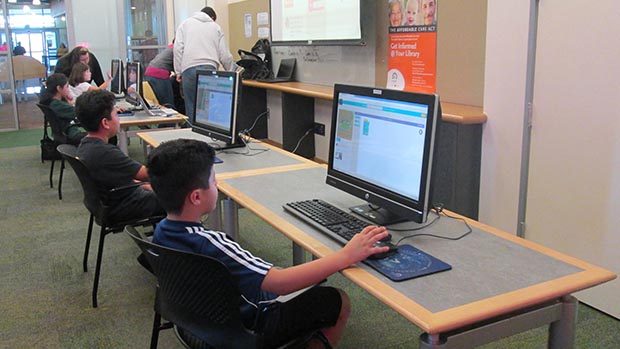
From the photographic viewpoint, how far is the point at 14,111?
8055 millimetres

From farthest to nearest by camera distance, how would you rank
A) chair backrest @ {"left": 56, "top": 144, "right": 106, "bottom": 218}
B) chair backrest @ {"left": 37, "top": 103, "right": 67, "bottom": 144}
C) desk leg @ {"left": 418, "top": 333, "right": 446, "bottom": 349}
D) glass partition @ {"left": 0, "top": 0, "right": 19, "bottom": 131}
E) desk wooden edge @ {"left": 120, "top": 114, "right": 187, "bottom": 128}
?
glass partition @ {"left": 0, "top": 0, "right": 19, "bottom": 131} < chair backrest @ {"left": 37, "top": 103, "right": 67, "bottom": 144} < desk wooden edge @ {"left": 120, "top": 114, "right": 187, "bottom": 128} < chair backrest @ {"left": 56, "top": 144, "right": 106, "bottom": 218} < desk leg @ {"left": 418, "top": 333, "right": 446, "bottom": 349}

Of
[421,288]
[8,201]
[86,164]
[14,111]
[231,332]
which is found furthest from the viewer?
[14,111]

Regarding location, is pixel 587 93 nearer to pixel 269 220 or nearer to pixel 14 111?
pixel 269 220

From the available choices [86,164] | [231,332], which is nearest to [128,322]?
[86,164]

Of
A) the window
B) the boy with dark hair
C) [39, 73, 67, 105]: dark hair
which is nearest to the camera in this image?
the boy with dark hair

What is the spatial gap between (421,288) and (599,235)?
155 centimetres

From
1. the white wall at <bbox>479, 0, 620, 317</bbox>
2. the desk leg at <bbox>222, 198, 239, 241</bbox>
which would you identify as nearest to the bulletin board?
the white wall at <bbox>479, 0, 620, 317</bbox>

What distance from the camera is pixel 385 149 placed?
1.79m

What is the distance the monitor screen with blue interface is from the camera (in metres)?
2.94

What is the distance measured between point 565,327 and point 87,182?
212 centimetres

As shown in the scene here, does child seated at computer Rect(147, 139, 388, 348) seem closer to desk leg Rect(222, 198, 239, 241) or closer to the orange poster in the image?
desk leg Rect(222, 198, 239, 241)

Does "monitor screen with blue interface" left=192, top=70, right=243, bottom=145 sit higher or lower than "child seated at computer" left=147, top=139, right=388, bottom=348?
higher

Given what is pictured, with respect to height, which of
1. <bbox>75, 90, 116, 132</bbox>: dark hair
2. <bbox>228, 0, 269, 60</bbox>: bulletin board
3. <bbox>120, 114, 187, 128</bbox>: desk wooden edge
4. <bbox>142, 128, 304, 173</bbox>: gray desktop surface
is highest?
<bbox>228, 0, 269, 60</bbox>: bulletin board

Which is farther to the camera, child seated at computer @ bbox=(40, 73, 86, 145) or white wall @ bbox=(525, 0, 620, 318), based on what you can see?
child seated at computer @ bbox=(40, 73, 86, 145)
